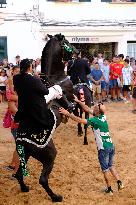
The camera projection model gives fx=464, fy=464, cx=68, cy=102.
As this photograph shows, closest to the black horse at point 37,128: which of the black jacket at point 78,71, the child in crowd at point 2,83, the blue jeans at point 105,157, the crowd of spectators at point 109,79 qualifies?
the blue jeans at point 105,157

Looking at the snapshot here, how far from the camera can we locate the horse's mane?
25.1ft

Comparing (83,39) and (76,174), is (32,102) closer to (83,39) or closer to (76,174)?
(76,174)

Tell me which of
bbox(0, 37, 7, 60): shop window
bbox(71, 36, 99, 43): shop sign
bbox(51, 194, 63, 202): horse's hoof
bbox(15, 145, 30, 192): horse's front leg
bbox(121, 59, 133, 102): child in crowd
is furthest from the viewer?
bbox(71, 36, 99, 43): shop sign

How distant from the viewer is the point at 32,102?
6.44 m

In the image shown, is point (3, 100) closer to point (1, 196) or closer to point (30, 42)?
point (30, 42)

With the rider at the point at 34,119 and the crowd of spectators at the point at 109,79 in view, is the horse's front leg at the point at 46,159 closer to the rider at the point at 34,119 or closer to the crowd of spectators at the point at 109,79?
the rider at the point at 34,119

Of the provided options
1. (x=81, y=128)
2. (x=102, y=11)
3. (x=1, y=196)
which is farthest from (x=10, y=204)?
(x=102, y=11)

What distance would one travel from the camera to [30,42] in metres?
20.5

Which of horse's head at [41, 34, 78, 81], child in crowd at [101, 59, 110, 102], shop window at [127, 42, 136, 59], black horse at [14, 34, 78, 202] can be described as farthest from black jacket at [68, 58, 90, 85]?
shop window at [127, 42, 136, 59]

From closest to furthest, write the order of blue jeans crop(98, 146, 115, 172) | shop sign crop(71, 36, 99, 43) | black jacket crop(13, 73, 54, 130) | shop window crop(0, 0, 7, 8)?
black jacket crop(13, 73, 54, 130) → blue jeans crop(98, 146, 115, 172) → shop window crop(0, 0, 7, 8) → shop sign crop(71, 36, 99, 43)

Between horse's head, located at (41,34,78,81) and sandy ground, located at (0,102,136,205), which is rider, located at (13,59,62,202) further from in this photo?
horse's head, located at (41,34,78,81)

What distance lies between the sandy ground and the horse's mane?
6.15 ft

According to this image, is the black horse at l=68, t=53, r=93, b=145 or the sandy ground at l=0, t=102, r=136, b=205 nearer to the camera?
the sandy ground at l=0, t=102, r=136, b=205

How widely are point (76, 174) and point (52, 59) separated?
213 cm
